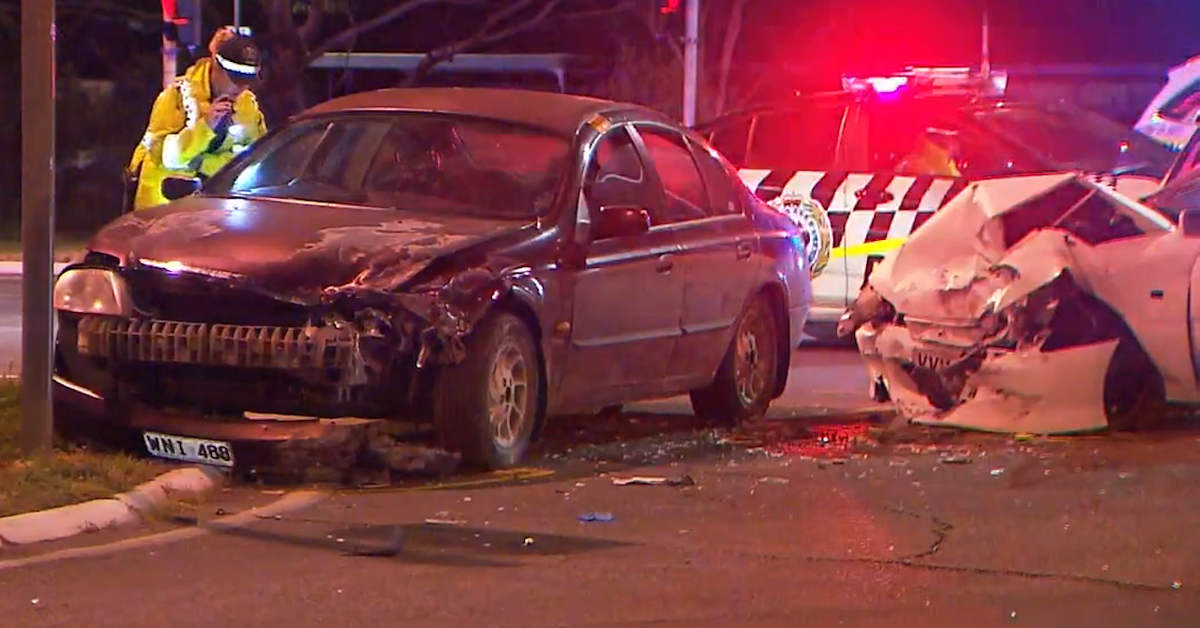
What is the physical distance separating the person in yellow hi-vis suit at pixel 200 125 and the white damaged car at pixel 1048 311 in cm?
344

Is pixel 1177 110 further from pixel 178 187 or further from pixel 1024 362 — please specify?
pixel 178 187

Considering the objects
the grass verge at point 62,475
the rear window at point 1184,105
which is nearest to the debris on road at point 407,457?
the grass verge at point 62,475

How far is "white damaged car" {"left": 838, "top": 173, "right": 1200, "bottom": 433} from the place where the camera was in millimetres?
8625

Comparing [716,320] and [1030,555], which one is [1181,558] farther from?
[716,320]

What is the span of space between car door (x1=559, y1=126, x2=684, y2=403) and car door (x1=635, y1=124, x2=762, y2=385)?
0.32 feet

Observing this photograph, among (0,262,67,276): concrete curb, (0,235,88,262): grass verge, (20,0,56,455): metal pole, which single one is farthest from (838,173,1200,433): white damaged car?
(0,235,88,262): grass verge

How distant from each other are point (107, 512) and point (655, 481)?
211cm

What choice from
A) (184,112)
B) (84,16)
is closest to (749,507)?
(184,112)

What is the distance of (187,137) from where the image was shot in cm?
1005

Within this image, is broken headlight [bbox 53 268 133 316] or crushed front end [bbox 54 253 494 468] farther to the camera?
broken headlight [bbox 53 268 133 316]

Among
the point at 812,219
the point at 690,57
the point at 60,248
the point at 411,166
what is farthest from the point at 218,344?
the point at 60,248

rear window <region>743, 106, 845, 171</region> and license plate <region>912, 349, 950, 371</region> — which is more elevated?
rear window <region>743, 106, 845, 171</region>

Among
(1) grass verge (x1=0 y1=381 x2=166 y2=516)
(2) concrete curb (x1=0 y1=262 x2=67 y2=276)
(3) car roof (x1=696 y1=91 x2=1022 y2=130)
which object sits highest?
(3) car roof (x1=696 y1=91 x2=1022 y2=130)

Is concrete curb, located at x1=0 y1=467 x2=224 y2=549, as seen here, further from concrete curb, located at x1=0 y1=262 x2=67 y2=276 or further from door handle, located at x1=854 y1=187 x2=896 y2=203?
concrete curb, located at x1=0 y1=262 x2=67 y2=276
